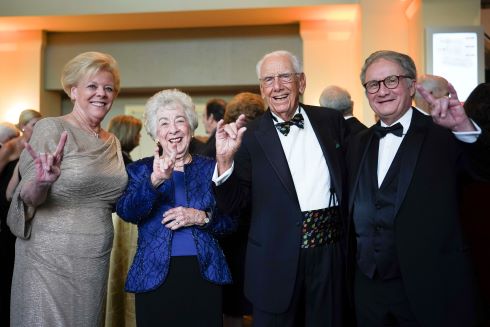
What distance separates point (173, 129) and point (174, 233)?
481 millimetres

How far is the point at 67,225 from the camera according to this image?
262 centimetres

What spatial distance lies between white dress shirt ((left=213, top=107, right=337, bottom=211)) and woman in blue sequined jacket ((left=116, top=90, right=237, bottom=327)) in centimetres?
24

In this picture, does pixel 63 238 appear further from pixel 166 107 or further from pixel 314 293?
pixel 314 293

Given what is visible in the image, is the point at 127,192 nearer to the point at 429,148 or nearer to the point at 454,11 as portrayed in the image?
the point at 429,148

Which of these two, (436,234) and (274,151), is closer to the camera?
(436,234)

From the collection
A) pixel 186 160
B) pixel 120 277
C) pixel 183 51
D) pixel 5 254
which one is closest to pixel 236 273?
pixel 120 277

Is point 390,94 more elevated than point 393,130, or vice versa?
point 390,94

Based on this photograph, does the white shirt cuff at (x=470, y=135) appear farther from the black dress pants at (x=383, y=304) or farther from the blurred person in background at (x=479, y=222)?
the black dress pants at (x=383, y=304)

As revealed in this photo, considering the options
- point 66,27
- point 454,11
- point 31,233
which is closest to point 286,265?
point 31,233

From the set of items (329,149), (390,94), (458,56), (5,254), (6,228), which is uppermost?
(458,56)

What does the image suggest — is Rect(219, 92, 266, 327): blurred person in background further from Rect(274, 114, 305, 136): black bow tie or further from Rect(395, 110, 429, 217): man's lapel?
Rect(395, 110, 429, 217): man's lapel

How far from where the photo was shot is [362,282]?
8.01 feet

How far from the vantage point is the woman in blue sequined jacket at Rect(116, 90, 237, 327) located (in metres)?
2.52

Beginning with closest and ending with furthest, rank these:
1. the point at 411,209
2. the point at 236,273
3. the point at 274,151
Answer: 1. the point at 411,209
2. the point at 274,151
3. the point at 236,273
